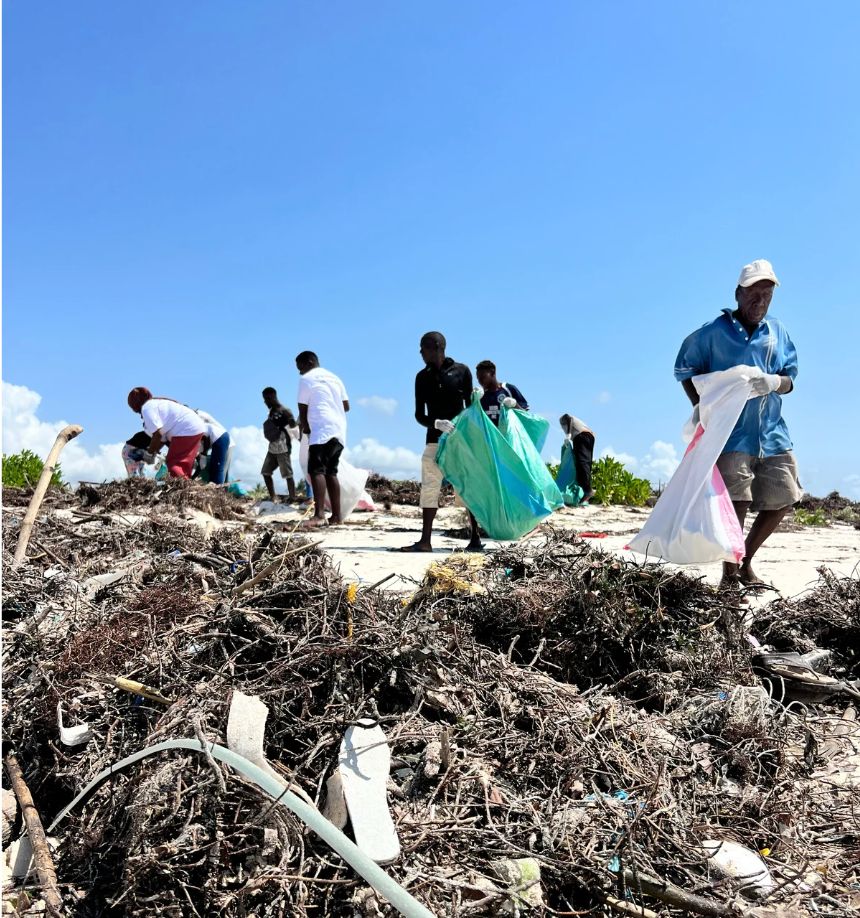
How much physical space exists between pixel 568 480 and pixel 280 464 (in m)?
4.15

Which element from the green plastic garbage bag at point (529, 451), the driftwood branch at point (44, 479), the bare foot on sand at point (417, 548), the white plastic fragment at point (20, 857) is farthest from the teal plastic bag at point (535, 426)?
the white plastic fragment at point (20, 857)

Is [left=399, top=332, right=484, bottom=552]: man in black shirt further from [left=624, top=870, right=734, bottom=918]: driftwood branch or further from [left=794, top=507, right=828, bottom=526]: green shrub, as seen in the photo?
[left=794, top=507, right=828, bottom=526]: green shrub

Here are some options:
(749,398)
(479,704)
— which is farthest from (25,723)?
(749,398)

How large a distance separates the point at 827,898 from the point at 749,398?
304 cm

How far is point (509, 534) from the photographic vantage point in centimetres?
625

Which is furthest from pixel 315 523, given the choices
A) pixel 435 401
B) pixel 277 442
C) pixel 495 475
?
pixel 277 442

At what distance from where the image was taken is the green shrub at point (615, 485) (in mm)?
11961

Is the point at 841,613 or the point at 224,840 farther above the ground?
the point at 841,613

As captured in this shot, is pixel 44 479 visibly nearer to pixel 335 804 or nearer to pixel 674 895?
pixel 335 804

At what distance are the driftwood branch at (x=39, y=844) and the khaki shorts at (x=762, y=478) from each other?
3.72 metres

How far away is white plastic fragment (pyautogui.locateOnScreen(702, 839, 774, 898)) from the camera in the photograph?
1843 millimetres

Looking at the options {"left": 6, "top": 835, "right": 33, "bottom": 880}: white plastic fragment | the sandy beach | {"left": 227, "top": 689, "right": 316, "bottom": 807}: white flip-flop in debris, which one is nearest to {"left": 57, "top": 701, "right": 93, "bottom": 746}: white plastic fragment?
{"left": 6, "top": 835, "right": 33, "bottom": 880}: white plastic fragment

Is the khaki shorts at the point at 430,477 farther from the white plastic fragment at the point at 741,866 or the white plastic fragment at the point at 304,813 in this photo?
the white plastic fragment at the point at 741,866

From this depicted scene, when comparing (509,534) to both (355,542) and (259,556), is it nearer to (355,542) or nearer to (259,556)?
(355,542)
